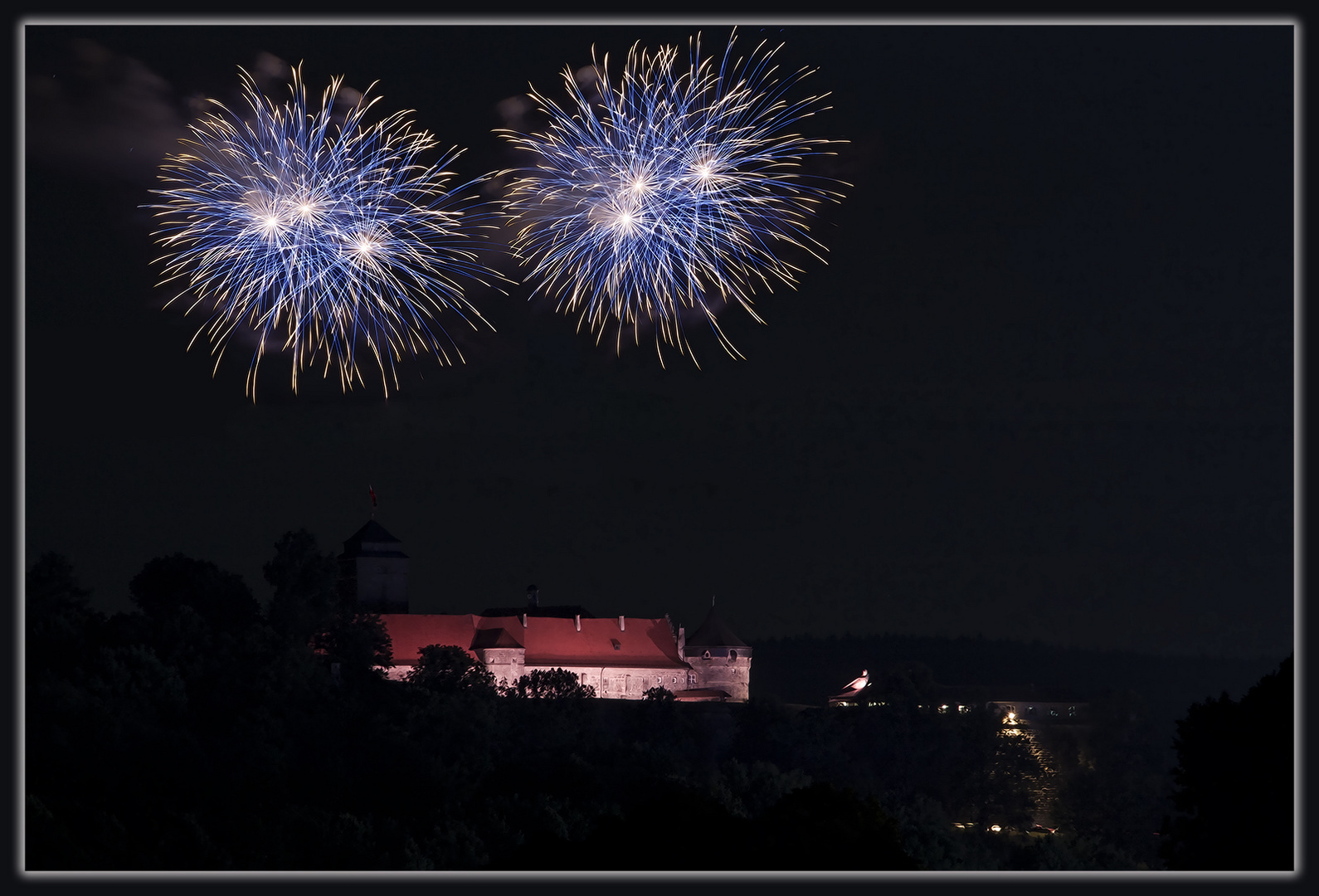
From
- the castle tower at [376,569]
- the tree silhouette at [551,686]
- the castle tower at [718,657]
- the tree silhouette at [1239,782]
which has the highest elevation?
the castle tower at [376,569]

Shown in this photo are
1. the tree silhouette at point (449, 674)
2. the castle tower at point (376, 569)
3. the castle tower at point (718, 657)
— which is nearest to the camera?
the tree silhouette at point (449, 674)

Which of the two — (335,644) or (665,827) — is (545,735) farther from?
(665,827)

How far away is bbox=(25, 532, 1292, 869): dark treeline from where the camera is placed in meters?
26.5

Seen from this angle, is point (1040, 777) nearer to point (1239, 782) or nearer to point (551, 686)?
point (551, 686)

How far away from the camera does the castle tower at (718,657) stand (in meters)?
89.7

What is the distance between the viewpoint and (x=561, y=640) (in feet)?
289

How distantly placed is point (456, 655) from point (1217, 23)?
164ft

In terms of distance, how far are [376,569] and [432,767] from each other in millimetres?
40658

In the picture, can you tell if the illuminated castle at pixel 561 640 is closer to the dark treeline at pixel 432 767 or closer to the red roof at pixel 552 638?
the red roof at pixel 552 638

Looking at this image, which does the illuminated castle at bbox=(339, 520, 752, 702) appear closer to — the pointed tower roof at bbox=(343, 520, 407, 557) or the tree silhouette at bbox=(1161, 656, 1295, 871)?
the pointed tower roof at bbox=(343, 520, 407, 557)

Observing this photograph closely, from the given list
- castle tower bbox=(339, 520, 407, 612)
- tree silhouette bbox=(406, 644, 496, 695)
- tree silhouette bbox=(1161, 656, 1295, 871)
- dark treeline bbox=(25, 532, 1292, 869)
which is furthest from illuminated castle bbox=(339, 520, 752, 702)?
tree silhouette bbox=(1161, 656, 1295, 871)

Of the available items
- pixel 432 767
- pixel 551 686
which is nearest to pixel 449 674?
pixel 551 686

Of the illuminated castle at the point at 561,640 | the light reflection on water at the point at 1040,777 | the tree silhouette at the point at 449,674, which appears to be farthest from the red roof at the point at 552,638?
the light reflection on water at the point at 1040,777

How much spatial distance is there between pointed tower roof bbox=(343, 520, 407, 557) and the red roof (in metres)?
3.27
